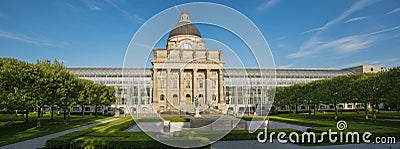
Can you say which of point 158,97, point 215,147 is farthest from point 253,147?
point 158,97

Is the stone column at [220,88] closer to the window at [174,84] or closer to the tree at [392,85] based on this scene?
the window at [174,84]

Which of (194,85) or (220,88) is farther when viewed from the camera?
(220,88)

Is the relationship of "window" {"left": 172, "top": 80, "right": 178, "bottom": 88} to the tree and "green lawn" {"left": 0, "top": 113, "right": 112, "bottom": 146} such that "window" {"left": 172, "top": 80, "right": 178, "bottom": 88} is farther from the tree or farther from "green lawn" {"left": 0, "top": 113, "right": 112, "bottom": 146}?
the tree

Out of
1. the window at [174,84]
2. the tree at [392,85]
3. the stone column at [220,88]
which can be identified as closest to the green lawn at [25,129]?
the tree at [392,85]

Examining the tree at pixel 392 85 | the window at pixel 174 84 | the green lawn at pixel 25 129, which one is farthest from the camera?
the window at pixel 174 84

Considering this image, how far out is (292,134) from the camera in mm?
20578

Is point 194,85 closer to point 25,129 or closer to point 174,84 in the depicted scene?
point 174,84

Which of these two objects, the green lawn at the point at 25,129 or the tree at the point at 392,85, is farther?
the tree at the point at 392,85

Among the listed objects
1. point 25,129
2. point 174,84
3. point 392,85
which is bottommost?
point 25,129

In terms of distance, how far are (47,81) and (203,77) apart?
61358mm
